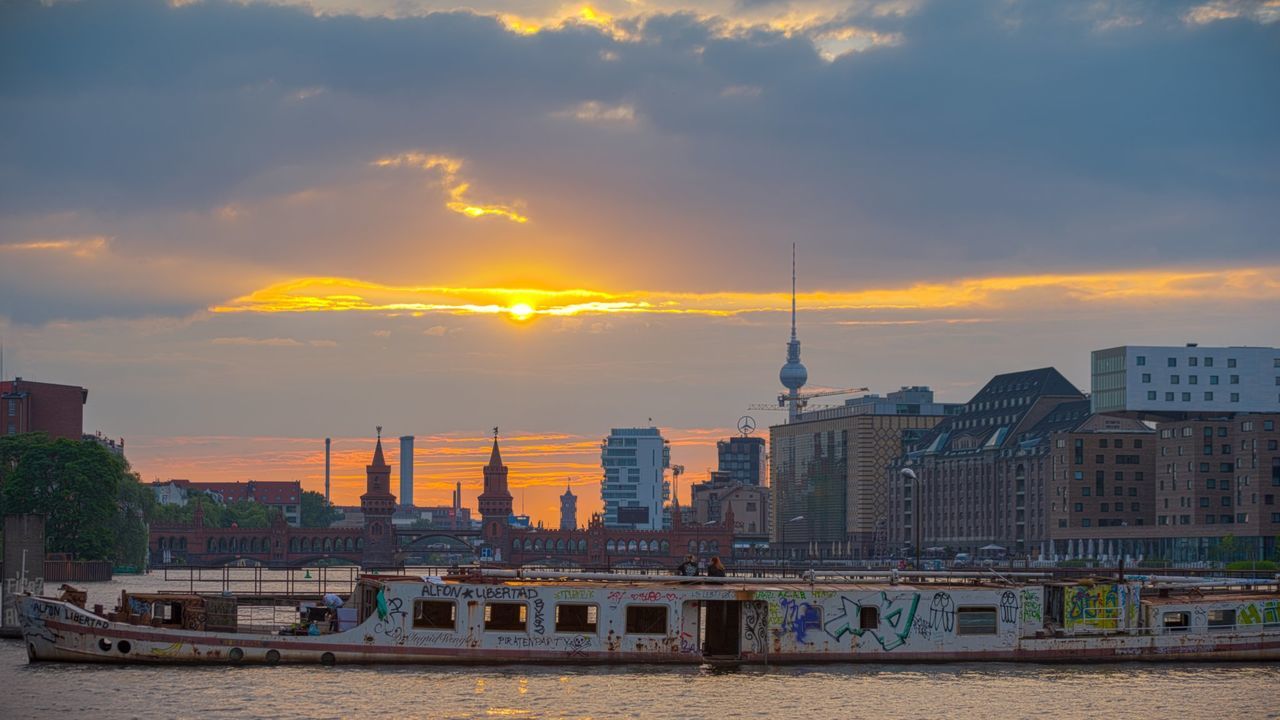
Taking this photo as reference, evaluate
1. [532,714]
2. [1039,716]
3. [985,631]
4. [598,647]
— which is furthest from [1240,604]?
[532,714]

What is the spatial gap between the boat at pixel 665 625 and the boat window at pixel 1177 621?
72 mm

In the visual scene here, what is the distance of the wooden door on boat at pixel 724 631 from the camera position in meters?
72.1

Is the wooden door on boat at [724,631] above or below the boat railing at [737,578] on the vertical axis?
below

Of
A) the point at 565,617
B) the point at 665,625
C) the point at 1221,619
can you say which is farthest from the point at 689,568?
the point at 1221,619

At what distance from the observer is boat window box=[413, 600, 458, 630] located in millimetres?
70688

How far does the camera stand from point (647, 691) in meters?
65.8

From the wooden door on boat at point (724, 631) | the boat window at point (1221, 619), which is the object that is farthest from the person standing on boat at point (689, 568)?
the boat window at point (1221, 619)

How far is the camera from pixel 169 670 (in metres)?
70.4

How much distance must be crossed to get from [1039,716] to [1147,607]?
14253mm

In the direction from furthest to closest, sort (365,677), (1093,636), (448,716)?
(1093,636)
(365,677)
(448,716)

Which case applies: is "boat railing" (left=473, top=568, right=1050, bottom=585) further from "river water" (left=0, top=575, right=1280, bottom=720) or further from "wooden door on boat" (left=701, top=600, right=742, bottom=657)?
"river water" (left=0, top=575, right=1280, bottom=720)

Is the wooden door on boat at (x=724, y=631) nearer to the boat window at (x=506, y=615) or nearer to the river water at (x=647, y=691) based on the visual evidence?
the river water at (x=647, y=691)

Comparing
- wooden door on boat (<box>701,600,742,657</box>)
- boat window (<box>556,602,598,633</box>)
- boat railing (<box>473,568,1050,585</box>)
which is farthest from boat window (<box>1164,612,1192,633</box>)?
boat window (<box>556,602,598,633</box>)

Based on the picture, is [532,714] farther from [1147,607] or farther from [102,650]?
[1147,607]
